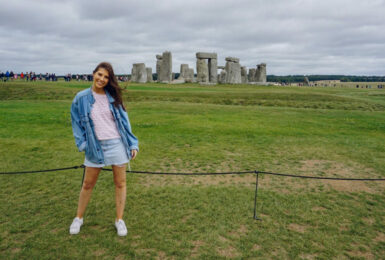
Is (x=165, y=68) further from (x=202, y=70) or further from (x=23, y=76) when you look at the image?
(x=23, y=76)

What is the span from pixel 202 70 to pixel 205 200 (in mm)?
34923

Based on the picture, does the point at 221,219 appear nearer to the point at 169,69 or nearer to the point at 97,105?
the point at 97,105

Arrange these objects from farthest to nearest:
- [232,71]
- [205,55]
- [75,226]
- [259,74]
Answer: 1. [259,74]
2. [232,71]
3. [205,55]
4. [75,226]

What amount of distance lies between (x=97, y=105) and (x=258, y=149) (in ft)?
18.9

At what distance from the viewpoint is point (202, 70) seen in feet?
127

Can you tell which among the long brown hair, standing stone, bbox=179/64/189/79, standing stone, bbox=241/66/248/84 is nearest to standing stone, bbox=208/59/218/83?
standing stone, bbox=179/64/189/79

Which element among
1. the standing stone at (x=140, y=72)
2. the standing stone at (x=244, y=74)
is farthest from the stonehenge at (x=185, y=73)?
the standing stone at (x=244, y=74)

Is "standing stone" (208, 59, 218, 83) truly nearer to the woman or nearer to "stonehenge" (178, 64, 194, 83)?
"stonehenge" (178, 64, 194, 83)

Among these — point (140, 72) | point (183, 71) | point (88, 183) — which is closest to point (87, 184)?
point (88, 183)

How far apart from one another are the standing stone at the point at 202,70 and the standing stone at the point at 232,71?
3963 millimetres

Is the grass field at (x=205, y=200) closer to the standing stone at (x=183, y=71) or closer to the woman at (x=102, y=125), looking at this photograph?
the woman at (x=102, y=125)

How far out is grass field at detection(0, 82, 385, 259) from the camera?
373 cm

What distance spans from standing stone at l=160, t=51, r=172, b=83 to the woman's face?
36.6 meters

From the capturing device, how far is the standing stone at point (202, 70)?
127ft
